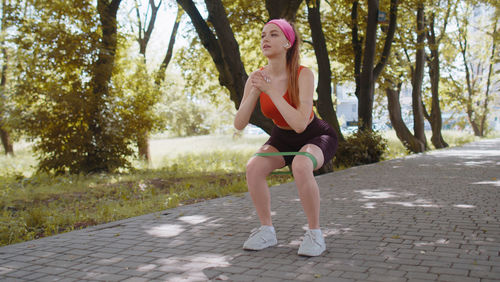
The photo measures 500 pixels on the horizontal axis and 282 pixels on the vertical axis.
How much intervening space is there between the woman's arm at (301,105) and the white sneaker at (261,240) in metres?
1.04

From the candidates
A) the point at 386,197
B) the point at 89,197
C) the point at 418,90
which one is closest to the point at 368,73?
the point at 418,90

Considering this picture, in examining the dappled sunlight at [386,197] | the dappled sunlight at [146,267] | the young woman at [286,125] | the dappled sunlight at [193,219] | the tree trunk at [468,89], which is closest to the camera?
the dappled sunlight at [146,267]

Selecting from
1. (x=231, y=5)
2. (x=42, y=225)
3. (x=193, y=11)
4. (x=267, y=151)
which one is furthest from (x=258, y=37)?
(x=267, y=151)

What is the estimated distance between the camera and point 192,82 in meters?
21.5

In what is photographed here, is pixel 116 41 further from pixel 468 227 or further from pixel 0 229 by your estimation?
pixel 468 227

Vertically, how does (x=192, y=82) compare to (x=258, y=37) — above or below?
below

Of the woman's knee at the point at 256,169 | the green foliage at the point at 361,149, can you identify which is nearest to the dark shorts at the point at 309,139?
the woman's knee at the point at 256,169

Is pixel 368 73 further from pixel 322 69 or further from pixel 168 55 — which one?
pixel 168 55

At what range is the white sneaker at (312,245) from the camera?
161 inches

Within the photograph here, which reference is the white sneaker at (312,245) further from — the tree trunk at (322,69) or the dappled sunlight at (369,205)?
the tree trunk at (322,69)

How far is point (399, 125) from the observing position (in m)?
21.1

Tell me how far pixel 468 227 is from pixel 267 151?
236 cm

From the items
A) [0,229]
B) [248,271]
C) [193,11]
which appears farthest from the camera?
[193,11]

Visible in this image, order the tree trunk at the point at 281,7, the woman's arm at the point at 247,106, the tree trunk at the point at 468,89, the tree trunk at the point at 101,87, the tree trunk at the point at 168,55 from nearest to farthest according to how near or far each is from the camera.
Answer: the woman's arm at the point at 247,106 → the tree trunk at the point at 281,7 → the tree trunk at the point at 101,87 → the tree trunk at the point at 168,55 → the tree trunk at the point at 468,89
